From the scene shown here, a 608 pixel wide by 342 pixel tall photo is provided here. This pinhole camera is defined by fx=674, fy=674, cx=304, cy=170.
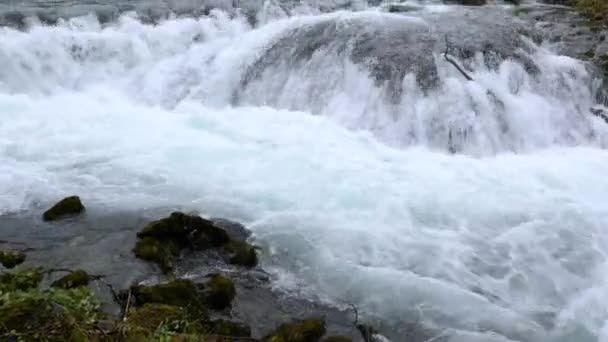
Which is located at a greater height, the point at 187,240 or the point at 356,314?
the point at 187,240

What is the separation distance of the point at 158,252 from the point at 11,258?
4.55 feet

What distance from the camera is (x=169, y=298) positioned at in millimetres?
5586

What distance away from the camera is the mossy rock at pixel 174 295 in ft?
18.2

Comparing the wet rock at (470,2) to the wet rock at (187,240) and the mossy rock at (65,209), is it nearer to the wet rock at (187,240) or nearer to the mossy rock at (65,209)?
the wet rock at (187,240)

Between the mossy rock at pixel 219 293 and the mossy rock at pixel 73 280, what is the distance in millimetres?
1063

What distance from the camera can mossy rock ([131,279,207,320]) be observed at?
5555 mm

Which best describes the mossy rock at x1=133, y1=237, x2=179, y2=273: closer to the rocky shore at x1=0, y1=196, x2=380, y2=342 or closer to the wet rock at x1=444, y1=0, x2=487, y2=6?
the rocky shore at x1=0, y1=196, x2=380, y2=342

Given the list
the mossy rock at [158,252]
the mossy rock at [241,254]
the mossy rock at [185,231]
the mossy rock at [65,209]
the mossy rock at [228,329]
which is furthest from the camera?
the mossy rock at [65,209]

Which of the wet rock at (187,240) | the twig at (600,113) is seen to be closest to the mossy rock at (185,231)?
the wet rock at (187,240)

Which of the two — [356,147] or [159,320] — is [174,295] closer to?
[159,320]

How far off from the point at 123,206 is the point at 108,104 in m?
4.70

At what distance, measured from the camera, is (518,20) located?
47.9 feet

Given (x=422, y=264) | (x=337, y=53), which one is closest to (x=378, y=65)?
(x=337, y=53)

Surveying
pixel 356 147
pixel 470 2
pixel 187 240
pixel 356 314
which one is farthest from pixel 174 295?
pixel 470 2
